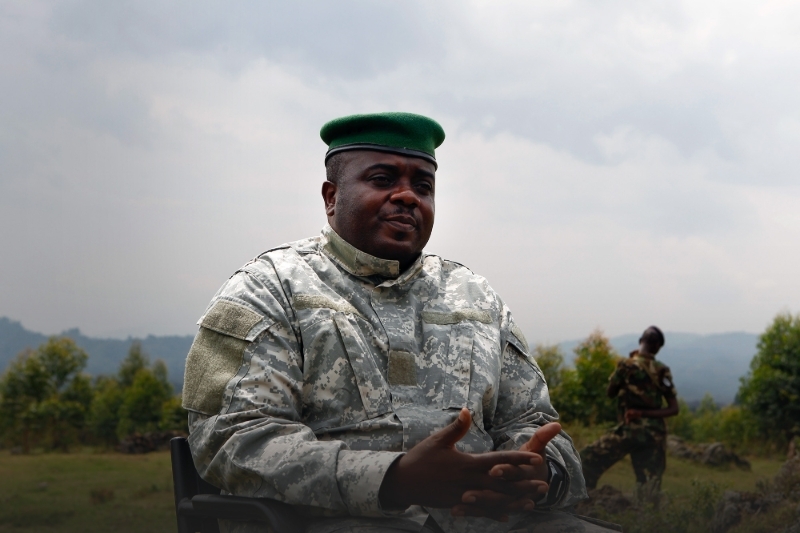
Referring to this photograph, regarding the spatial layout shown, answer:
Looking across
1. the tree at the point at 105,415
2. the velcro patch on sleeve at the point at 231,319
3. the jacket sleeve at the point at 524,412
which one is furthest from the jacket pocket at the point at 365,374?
the tree at the point at 105,415

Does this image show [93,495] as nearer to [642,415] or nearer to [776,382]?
[642,415]

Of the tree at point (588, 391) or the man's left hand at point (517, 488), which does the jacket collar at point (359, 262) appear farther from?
the tree at point (588, 391)

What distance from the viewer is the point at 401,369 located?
8.04ft

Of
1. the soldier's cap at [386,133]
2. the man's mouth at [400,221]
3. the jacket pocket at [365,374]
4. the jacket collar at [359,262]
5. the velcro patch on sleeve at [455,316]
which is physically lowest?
the jacket pocket at [365,374]

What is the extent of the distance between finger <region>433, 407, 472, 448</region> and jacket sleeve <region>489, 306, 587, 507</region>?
0.59m

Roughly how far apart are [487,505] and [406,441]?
0.35 metres

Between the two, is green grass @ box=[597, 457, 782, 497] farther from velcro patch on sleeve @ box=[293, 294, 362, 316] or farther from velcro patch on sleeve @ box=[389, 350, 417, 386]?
velcro patch on sleeve @ box=[293, 294, 362, 316]

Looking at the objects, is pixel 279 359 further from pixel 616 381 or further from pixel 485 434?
pixel 616 381

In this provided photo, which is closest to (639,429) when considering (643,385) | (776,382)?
(643,385)

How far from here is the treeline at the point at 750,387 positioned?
14719mm

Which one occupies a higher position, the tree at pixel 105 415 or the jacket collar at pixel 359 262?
the jacket collar at pixel 359 262

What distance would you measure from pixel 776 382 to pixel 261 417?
64.5 ft

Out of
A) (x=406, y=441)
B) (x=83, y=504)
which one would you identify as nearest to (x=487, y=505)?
(x=406, y=441)

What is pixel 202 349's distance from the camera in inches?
93.0
